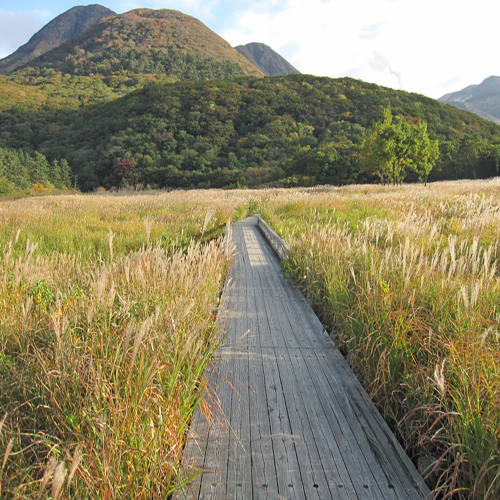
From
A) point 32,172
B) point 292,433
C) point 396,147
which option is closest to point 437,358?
point 292,433

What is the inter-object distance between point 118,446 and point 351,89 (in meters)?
75.2

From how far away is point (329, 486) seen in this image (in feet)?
4.72

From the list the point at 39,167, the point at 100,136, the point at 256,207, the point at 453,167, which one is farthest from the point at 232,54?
the point at 256,207

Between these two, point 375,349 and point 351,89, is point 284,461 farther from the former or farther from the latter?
point 351,89

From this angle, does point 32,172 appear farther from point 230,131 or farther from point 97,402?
point 97,402

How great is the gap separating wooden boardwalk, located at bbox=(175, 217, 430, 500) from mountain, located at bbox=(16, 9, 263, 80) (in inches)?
4392

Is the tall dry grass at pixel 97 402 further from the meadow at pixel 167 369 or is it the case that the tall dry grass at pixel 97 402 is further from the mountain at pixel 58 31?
the mountain at pixel 58 31

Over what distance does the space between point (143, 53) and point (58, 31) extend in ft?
396

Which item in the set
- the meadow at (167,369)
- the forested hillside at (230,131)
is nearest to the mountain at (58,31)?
the forested hillside at (230,131)

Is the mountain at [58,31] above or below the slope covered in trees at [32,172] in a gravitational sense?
above

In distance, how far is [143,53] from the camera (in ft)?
336

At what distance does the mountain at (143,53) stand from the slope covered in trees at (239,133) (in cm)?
3477

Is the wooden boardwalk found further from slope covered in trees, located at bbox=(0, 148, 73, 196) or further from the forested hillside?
slope covered in trees, located at bbox=(0, 148, 73, 196)

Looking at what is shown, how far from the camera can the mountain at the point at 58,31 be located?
488ft
